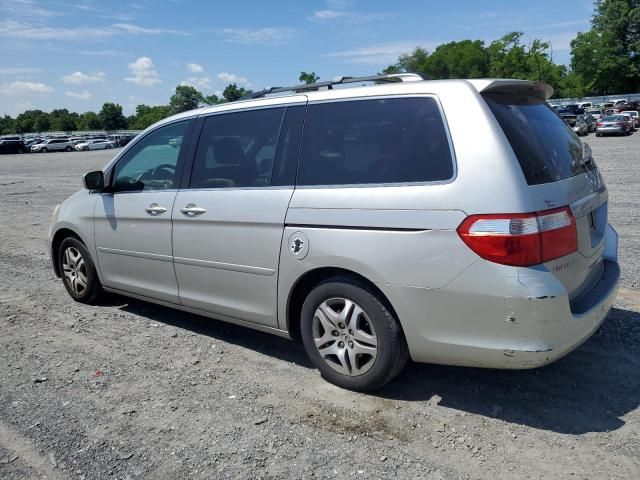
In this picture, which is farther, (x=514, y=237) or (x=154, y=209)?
(x=154, y=209)

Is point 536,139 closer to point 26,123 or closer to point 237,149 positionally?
point 237,149

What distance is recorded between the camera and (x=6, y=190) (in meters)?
19.5

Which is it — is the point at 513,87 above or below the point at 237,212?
above

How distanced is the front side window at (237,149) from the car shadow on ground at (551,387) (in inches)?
55.7

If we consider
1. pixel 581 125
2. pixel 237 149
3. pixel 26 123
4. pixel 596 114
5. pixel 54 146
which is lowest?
pixel 54 146

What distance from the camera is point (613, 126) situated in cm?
3581

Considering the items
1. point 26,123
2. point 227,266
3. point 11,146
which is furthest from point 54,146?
point 26,123

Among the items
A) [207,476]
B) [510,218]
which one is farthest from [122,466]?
[510,218]

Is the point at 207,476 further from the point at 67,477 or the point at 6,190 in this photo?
the point at 6,190

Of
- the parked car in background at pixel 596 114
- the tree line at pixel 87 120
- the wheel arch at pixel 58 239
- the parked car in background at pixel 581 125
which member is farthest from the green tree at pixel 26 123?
the wheel arch at pixel 58 239

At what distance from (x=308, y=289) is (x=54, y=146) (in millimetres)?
65140

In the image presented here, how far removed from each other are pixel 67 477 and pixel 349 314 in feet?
5.92

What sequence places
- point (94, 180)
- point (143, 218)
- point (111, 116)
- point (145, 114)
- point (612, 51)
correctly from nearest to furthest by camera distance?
point (143, 218)
point (94, 180)
point (612, 51)
point (111, 116)
point (145, 114)

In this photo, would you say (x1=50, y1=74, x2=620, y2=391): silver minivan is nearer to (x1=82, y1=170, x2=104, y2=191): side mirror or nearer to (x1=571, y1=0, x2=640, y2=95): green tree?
(x1=82, y1=170, x2=104, y2=191): side mirror
